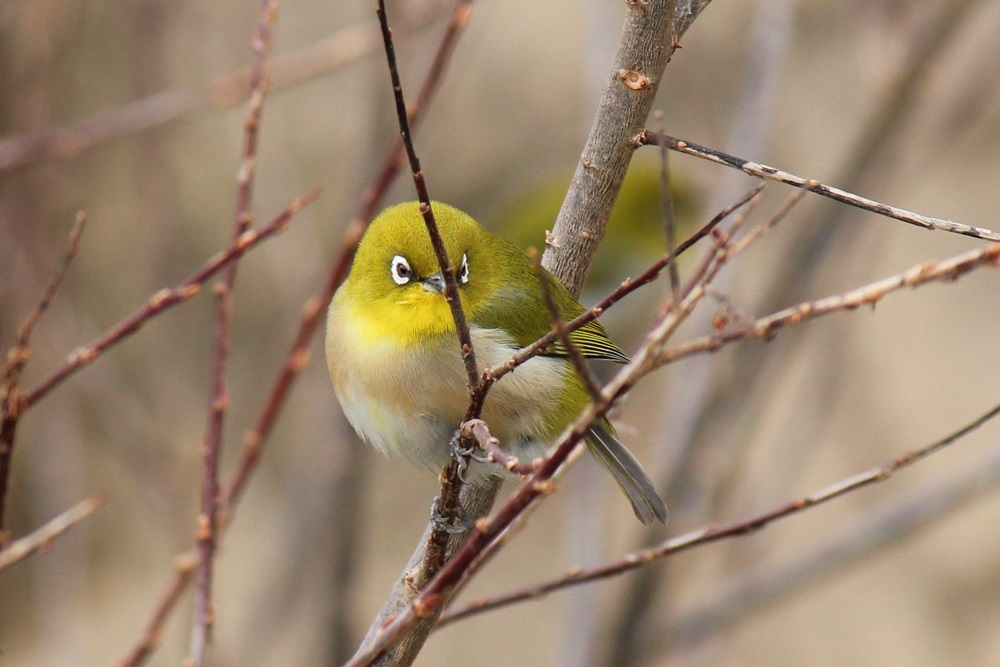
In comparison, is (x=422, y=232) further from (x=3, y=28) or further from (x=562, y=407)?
(x=3, y=28)

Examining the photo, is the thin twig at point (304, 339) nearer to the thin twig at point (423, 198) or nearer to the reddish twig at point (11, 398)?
the reddish twig at point (11, 398)

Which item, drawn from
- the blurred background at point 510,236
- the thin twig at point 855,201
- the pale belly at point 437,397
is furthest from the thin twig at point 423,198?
the blurred background at point 510,236

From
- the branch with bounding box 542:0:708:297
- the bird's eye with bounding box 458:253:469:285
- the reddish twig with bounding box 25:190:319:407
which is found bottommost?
the reddish twig with bounding box 25:190:319:407

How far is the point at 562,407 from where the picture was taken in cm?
293

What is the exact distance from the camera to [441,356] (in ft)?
9.00

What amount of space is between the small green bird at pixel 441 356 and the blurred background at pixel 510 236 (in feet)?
5.37

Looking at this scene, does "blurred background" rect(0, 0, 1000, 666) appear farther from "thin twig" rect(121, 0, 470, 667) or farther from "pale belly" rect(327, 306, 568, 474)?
"thin twig" rect(121, 0, 470, 667)

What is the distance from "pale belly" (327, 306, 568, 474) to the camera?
275 centimetres

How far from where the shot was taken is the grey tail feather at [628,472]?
292 centimetres

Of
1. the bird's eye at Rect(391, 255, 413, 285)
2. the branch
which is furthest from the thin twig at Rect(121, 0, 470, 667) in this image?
the branch

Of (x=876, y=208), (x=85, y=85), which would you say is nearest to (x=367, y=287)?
(x=876, y=208)

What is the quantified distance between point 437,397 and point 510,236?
3.50 meters

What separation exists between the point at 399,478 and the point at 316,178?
2131 mm

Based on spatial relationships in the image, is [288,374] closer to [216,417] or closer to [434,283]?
[216,417]
